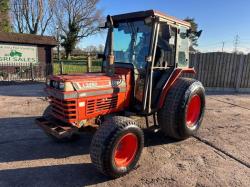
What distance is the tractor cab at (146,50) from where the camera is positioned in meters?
4.38

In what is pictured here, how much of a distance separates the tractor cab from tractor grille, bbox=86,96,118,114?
444mm

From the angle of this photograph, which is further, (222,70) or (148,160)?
(222,70)

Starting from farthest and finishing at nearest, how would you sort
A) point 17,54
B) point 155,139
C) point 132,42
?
point 17,54 < point 155,139 < point 132,42

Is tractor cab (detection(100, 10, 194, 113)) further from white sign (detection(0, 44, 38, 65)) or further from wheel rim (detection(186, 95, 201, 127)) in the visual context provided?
white sign (detection(0, 44, 38, 65))

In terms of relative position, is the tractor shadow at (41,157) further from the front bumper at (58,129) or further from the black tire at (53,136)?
the front bumper at (58,129)

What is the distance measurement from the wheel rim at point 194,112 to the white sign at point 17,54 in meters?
13.5

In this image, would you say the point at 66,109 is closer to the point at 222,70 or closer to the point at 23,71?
A: the point at 222,70

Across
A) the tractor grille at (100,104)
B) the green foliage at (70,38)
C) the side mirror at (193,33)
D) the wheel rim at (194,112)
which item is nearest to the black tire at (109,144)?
the tractor grille at (100,104)

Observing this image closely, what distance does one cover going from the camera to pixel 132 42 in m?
4.69

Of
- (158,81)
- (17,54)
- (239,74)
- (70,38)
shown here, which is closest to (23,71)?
(17,54)

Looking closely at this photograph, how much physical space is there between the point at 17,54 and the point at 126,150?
47.1 ft

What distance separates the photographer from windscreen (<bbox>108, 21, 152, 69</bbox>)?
4.53 meters

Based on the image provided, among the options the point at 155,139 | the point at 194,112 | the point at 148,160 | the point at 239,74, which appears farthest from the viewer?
the point at 239,74

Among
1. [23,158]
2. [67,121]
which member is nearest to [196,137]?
[67,121]
